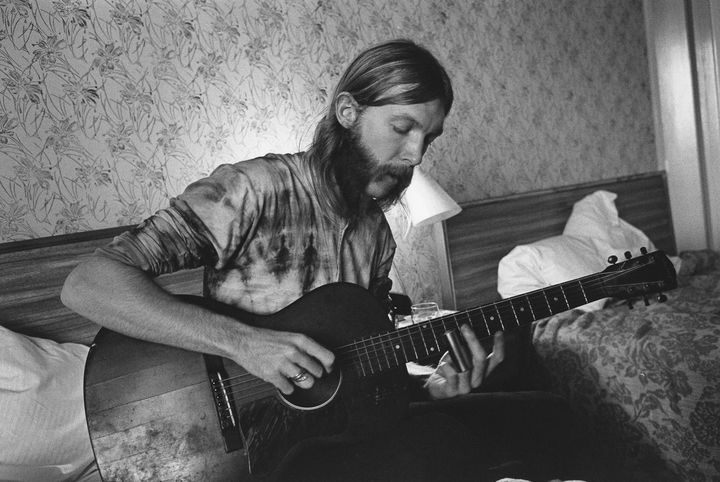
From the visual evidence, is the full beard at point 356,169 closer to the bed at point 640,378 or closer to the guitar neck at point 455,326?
the guitar neck at point 455,326

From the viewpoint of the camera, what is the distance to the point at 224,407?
3.41 feet

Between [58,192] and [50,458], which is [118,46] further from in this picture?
[50,458]

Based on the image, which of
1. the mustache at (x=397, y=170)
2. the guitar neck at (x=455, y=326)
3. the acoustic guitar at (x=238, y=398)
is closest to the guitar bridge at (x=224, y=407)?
the acoustic guitar at (x=238, y=398)

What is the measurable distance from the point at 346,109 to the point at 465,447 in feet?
2.92

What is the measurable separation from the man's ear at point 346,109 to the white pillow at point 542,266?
122 cm

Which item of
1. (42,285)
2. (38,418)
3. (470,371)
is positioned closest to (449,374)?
(470,371)

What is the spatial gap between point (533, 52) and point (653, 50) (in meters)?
1.36

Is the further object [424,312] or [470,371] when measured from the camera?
[424,312]

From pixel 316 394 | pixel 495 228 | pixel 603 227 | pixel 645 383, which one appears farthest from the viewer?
pixel 603 227

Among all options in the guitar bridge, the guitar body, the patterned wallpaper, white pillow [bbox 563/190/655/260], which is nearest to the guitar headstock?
the guitar body

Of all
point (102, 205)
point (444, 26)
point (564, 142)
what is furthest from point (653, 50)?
point (102, 205)

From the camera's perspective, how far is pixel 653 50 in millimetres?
3857

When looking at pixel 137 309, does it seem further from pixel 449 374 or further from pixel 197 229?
pixel 449 374

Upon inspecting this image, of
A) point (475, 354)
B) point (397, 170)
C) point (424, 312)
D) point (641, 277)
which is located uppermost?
point (397, 170)
